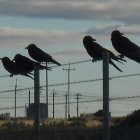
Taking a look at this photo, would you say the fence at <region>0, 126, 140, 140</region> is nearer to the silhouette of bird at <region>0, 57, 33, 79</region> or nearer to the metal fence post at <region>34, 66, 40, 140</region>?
the metal fence post at <region>34, 66, 40, 140</region>

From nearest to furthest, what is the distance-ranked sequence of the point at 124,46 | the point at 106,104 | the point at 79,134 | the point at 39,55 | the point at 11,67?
the point at 106,104
the point at 79,134
the point at 124,46
the point at 39,55
the point at 11,67

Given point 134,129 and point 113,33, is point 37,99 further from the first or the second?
point 113,33

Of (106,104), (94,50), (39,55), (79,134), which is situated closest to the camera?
(106,104)

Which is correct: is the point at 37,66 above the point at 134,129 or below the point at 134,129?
above

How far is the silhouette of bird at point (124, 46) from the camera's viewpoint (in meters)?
11.5

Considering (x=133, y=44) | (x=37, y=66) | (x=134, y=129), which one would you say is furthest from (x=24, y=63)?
(x=134, y=129)

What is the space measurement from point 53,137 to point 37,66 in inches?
39.8

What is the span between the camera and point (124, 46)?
39.9 feet

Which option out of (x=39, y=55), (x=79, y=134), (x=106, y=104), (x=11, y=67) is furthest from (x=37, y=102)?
(x=11, y=67)

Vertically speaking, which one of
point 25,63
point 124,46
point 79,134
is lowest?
point 79,134

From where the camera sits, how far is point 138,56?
1079 centimetres

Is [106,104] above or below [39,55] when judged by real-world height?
below

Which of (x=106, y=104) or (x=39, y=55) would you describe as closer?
(x=106, y=104)

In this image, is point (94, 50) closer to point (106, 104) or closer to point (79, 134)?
point (79, 134)
